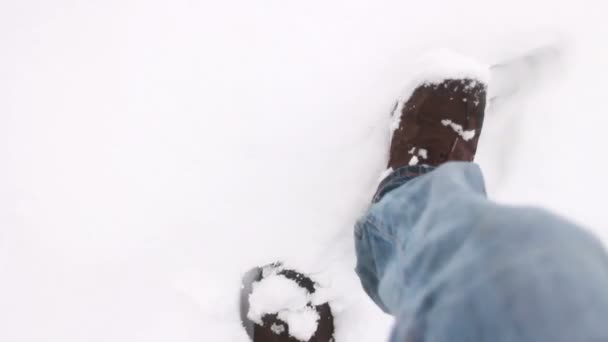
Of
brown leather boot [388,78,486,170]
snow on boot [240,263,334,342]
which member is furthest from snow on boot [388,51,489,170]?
snow on boot [240,263,334,342]

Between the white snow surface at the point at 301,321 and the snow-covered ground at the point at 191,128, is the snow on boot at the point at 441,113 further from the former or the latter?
the white snow surface at the point at 301,321

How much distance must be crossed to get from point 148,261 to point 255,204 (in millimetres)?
207

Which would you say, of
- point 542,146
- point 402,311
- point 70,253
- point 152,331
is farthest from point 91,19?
point 542,146

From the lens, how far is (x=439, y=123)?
916 mm

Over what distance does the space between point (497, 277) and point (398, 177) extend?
0.40 m

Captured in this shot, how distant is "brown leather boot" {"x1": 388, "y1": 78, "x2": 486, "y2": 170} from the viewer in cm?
87

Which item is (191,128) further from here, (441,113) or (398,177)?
(441,113)

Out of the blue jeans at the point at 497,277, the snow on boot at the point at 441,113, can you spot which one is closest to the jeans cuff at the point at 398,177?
the snow on boot at the point at 441,113

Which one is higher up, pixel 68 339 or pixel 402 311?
pixel 68 339

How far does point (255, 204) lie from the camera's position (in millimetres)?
861

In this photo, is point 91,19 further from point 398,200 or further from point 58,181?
point 398,200

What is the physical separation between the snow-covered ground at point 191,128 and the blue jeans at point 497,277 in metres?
0.36

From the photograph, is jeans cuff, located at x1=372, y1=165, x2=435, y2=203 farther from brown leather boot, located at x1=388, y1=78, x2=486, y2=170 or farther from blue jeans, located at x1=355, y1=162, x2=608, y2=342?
blue jeans, located at x1=355, y1=162, x2=608, y2=342

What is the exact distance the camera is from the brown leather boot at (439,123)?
87 cm
